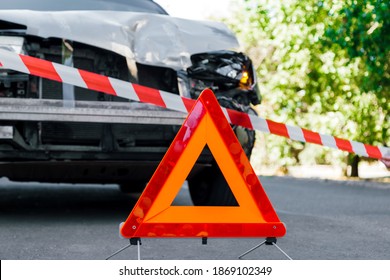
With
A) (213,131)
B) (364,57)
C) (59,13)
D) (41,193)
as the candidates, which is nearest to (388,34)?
(364,57)

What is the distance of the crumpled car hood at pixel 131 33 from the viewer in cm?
599

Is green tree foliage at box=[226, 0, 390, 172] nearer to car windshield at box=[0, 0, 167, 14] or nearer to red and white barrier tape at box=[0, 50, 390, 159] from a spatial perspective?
car windshield at box=[0, 0, 167, 14]

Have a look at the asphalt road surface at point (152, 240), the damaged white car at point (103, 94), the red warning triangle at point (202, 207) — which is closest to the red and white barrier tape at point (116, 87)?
the damaged white car at point (103, 94)

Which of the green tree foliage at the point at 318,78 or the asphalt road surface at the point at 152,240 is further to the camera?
the green tree foliage at the point at 318,78

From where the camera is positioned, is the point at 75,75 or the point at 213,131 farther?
the point at 75,75

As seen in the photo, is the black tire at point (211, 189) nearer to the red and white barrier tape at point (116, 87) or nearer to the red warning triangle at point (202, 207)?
the red and white barrier tape at point (116, 87)

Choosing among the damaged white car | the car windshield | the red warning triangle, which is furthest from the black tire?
the red warning triangle

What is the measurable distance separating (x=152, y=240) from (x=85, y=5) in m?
2.57

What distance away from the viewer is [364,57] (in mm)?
14148

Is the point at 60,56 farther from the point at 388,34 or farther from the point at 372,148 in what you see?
the point at 388,34

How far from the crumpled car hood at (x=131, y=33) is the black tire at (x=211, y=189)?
1.02 metres

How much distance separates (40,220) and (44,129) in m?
1.06

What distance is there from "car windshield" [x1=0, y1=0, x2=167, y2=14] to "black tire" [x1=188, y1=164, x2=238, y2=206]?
1.76m
